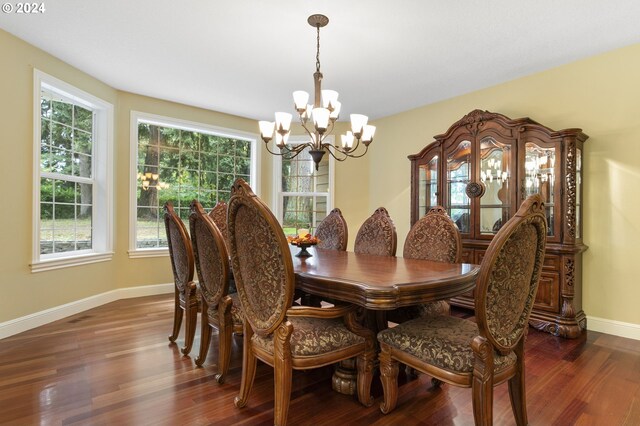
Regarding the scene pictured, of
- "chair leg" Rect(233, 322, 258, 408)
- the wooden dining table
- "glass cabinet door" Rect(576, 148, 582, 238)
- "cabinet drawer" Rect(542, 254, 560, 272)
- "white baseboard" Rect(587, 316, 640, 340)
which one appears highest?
"glass cabinet door" Rect(576, 148, 582, 238)

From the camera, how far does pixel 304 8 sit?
2.52 meters

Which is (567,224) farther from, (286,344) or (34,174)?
(34,174)


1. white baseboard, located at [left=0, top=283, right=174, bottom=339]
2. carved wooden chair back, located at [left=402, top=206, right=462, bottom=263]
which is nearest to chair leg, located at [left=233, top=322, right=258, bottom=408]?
carved wooden chair back, located at [left=402, top=206, right=462, bottom=263]

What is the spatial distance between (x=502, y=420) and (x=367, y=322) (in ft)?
2.80

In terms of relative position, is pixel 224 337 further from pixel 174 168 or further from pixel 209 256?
pixel 174 168

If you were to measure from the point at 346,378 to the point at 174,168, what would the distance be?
151 inches

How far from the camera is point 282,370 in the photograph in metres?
1.64

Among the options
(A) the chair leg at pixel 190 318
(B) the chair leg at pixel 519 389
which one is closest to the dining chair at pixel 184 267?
(A) the chair leg at pixel 190 318

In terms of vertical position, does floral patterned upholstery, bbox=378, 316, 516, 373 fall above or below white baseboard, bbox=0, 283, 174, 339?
above

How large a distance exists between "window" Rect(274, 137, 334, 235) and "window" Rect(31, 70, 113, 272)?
2303mm

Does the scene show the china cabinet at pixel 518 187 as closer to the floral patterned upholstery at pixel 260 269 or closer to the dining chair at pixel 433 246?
the dining chair at pixel 433 246

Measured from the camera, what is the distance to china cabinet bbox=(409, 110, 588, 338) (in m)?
3.07

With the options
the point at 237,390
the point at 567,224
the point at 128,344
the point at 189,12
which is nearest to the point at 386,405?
the point at 237,390

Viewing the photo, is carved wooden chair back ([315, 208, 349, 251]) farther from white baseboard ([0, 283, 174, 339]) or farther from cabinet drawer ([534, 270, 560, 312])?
white baseboard ([0, 283, 174, 339])
